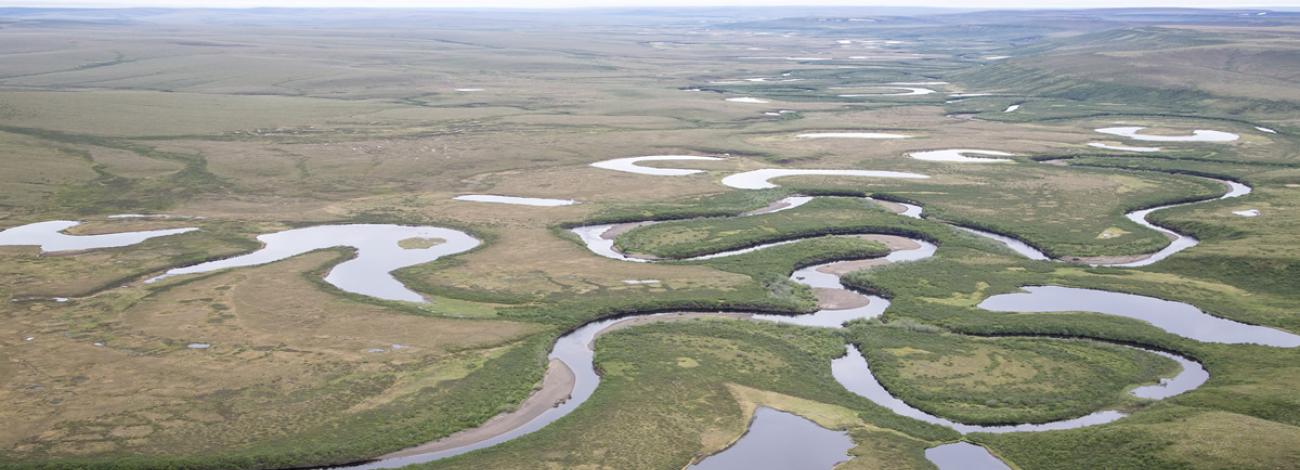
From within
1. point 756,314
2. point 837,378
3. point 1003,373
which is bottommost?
point 756,314

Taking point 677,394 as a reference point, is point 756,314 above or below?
below

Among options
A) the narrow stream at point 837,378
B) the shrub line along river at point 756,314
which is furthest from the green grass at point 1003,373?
the shrub line along river at point 756,314

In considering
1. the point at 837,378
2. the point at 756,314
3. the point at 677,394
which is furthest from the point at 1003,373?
the point at 677,394

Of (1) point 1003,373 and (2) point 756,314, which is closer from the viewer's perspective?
(1) point 1003,373

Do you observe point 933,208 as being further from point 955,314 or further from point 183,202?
point 183,202

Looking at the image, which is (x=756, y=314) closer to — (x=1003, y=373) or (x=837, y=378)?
(x=837, y=378)

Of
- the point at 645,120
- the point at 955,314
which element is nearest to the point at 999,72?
the point at 645,120

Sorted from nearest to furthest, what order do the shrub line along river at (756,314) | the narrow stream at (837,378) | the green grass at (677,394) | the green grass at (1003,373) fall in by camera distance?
the green grass at (677,394)
the narrow stream at (837,378)
the shrub line along river at (756,314)
the green grass at (1003,373)

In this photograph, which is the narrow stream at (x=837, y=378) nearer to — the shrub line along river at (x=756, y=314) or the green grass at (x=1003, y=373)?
the shrub line along river at (x=756, y=314)

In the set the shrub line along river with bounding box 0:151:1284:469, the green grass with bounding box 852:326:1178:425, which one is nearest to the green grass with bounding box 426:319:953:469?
the shrub line along river with bounding box 0:151:1284:469

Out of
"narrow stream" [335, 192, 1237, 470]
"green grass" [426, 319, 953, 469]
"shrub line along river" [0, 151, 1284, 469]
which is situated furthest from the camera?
"shrub line along river" [0, 151, 1284, 469]

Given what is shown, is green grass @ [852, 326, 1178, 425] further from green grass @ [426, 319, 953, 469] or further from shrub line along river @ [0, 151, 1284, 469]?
green grass @ [426, 319, 953, 469]
